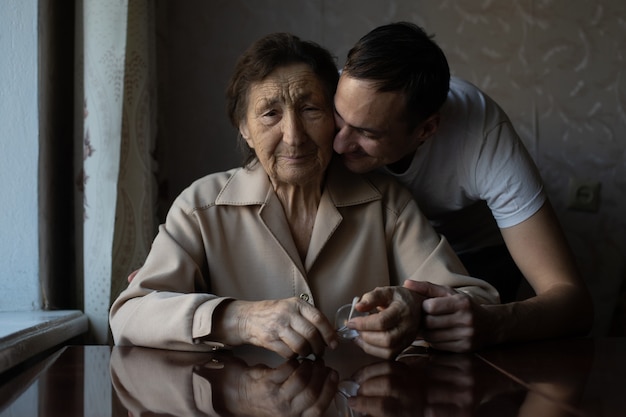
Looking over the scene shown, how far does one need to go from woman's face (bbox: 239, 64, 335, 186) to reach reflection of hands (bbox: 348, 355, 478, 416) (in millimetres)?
547

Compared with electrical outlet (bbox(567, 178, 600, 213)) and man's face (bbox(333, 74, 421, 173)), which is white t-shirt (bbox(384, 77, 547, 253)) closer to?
man's face (bbox(333, 74, 421, 173))

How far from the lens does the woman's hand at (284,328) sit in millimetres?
1231

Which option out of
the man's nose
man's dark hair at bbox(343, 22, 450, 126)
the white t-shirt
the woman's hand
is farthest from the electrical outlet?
the woman's hand

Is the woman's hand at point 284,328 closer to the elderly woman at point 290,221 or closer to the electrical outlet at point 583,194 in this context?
the elderly woman at point 290,221

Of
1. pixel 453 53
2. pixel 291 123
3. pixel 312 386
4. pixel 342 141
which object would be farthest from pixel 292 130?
pixel 453 53

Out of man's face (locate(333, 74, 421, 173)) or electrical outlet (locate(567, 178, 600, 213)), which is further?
electrical outlet (locate(567, 178, 600, 213))

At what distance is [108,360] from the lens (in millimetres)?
1294

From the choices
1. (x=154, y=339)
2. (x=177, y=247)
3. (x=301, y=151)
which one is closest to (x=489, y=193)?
(x=301, y=151)

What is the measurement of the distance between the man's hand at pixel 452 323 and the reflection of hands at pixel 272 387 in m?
0.24

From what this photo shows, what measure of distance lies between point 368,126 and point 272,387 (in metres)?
0.78

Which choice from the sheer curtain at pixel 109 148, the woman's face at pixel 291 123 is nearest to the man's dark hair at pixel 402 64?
the woman's face at pixel 291 123

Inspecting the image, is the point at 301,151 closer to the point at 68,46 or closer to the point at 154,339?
the point at 154,339

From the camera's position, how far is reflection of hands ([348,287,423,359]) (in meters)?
1.26

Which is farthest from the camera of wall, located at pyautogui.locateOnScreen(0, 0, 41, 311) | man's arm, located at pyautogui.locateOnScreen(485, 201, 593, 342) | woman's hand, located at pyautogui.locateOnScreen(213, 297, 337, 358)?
wall, located at pyautogui.locateOnScreen(0, 0, 41, 311)
